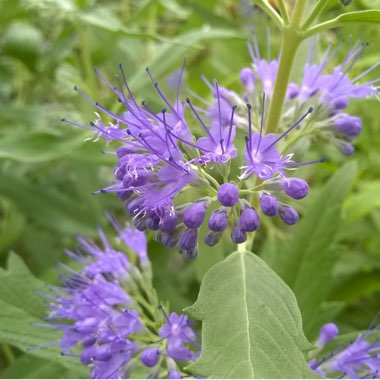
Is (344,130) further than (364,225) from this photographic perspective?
No

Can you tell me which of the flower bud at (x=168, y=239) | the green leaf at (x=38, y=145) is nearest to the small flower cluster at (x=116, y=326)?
the flower bud at (x=168, y=239)

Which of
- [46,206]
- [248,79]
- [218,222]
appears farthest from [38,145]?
[218,222]

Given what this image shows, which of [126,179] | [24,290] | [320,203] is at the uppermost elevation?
[126,179]

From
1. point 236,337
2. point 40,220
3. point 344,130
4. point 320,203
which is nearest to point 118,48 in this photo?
point 40,220

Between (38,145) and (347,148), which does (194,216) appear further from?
(38,145)

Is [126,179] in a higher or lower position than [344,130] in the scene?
lower

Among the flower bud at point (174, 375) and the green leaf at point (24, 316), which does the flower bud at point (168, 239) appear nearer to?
the flower bud at point (174, 375)

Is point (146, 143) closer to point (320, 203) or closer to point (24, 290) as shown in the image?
point (24, 290)
